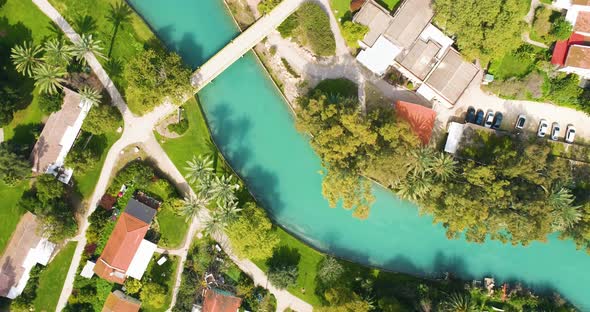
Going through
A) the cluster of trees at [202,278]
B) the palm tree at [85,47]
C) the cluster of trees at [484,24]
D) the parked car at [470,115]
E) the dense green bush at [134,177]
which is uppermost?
the cluster of trees at [484,24]

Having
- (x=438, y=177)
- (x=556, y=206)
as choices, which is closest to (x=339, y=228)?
(x=438, y=177)

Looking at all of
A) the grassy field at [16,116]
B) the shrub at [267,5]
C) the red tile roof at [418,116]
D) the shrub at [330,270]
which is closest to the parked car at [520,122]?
the red tile roof at [418,116]

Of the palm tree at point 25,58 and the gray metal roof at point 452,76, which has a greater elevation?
the gray metal roof at point 452,76

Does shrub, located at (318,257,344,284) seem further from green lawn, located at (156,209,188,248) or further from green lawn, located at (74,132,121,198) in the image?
green lawn, located at (74,132,121,198)

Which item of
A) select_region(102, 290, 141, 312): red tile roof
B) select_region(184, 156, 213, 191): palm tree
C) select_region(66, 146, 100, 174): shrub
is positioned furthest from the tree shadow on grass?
select_region(66, 146, 100, 174): shrub

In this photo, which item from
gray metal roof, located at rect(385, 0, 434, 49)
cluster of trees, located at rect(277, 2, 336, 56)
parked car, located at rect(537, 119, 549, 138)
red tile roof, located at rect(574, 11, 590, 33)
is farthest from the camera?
parked car, located at rect(537, 119, 549, 138)

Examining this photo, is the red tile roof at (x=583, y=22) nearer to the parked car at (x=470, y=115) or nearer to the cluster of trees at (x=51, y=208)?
the parked car at (x=470, y=115)
